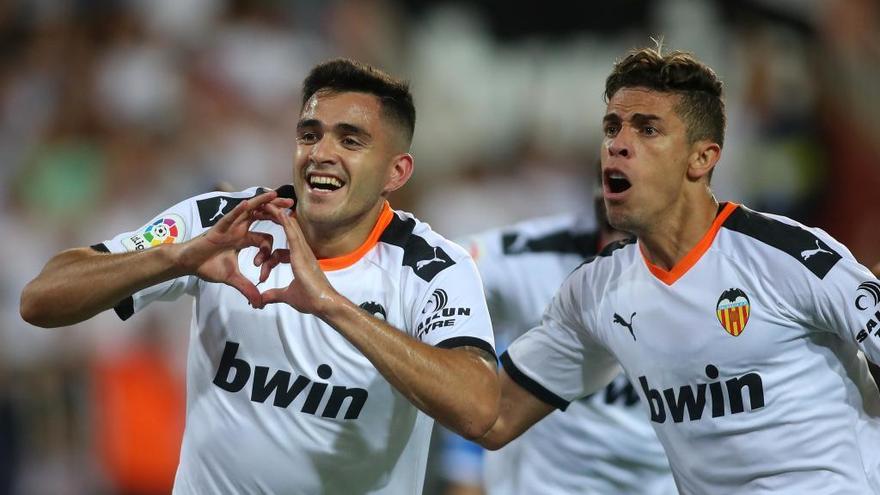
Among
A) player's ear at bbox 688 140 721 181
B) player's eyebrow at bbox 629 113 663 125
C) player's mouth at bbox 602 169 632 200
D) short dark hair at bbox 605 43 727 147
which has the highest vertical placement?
short dark hair at bbox 605 43 727 147

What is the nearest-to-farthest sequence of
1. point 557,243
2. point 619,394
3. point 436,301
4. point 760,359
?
point 760,359
point 436,301
point 619,394
point 557,243

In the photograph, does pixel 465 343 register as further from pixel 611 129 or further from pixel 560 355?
pixel 611 129

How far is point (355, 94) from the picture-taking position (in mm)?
4855

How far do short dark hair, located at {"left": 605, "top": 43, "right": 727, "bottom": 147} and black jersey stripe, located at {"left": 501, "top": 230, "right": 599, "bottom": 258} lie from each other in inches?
61.1

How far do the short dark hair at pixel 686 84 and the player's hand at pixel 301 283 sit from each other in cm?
140

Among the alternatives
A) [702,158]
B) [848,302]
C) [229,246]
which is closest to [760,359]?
[848,302]

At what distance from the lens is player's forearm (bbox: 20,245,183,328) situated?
4.32 m

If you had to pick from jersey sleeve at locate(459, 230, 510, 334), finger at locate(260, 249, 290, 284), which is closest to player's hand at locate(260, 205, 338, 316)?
finger at locate(260, 249, 290, 284)

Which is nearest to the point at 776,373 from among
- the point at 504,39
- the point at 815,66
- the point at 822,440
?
the point at 822,440

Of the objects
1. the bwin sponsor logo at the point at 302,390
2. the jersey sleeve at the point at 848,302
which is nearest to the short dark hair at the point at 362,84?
the bwin sponsor logo at the point at 302,390

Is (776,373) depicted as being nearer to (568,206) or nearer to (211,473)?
(211,473)

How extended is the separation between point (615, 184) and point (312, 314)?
123 cm

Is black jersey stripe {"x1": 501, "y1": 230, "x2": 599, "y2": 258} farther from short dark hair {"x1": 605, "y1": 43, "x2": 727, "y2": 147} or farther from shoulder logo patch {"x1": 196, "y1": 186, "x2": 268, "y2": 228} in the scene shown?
shoulder logo patch {"x1": 196, "y1": 186, "x2": 268, "y2": 228}

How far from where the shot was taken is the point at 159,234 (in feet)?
15.4
